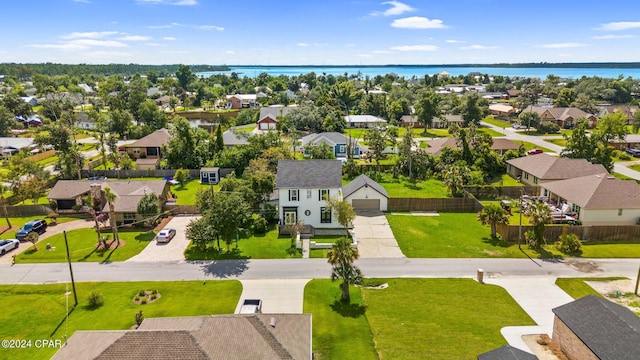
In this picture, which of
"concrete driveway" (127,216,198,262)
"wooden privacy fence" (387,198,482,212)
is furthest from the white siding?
"concrete driveway" (127,216,198,262)

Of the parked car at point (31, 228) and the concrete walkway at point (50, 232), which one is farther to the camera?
the parked car at point (31, 228)

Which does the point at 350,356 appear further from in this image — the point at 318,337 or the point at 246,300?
the point at 246,300

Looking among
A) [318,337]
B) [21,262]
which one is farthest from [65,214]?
[318,337]

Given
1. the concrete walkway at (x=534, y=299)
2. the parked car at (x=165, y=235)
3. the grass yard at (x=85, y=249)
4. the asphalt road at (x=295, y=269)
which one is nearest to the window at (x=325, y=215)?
the asphalt road at (x=295, y=269)

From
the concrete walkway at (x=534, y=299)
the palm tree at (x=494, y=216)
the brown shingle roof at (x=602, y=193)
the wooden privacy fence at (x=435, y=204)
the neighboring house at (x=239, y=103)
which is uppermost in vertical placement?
the neighboring house at (x=239, y=103)

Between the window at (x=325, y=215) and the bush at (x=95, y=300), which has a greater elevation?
the window at (x=325, y=215)

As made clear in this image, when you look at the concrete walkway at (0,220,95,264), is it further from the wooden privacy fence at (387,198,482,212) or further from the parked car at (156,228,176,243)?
the wooden privacy fence at (387,198,482,212)

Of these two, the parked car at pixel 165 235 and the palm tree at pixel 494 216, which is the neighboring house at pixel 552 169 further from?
the parked car at pixel 165 235
